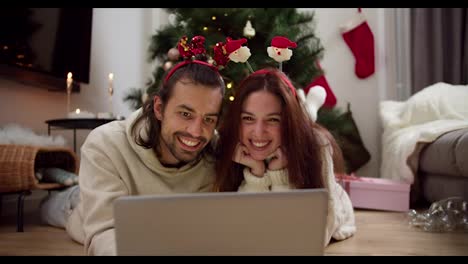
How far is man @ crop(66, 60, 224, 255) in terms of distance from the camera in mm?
1157

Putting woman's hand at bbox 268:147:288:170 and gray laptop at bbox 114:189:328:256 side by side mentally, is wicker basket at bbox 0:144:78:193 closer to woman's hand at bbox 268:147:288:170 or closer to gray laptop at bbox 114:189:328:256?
woman's hand at bbox 268:147:288:170

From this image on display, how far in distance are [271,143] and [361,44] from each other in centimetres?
248

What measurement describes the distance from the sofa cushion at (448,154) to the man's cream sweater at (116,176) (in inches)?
47.0

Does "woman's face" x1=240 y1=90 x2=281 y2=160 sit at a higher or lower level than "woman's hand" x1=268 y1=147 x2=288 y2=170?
higher

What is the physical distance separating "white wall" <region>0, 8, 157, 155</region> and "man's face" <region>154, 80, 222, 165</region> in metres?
1.44

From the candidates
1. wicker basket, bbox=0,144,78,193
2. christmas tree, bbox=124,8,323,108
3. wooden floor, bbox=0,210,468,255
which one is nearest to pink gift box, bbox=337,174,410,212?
wooden floor, bbox=0,210,468,255

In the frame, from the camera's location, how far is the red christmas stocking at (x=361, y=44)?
347 centimetres

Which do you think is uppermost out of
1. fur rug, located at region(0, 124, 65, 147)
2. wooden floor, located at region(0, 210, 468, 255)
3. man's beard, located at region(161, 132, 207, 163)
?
man's beard, located at region(161, 132, 207, 163)

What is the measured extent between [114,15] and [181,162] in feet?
7.36

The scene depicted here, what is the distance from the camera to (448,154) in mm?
2012

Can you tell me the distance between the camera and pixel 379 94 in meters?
3.51

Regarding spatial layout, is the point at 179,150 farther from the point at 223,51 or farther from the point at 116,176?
the point at 223,51

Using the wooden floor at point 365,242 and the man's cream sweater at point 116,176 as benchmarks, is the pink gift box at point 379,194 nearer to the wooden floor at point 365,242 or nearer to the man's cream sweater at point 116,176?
the wooden floor at point 365,242
